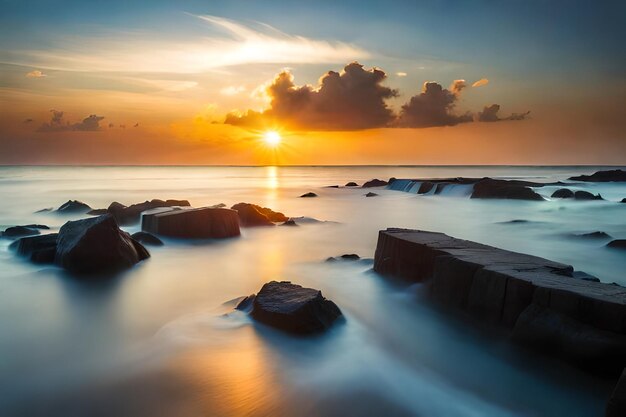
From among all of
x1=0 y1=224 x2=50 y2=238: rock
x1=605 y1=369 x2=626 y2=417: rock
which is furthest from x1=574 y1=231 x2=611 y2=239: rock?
x1=0 y1=224 x2=50 y2=238: rock

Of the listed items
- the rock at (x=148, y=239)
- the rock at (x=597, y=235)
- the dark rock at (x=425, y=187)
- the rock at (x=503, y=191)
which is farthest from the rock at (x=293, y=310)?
the dark rock at (x=425, y=187)

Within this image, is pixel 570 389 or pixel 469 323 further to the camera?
pixel 469 323

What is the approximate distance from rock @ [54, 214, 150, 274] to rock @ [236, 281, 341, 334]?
10.9ft

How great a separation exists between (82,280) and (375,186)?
34487 mm

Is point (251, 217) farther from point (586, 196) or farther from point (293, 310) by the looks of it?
point (586, 196)

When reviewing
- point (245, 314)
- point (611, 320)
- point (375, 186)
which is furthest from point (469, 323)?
point (375, 186)

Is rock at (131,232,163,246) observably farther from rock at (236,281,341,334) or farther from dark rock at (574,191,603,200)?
dark rock at (574,191,603,200)

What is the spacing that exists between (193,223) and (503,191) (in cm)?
1952

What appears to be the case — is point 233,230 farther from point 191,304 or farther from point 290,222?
point 191,304

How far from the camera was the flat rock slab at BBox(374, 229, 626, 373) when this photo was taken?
136 inches

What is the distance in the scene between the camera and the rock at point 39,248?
7.81 m

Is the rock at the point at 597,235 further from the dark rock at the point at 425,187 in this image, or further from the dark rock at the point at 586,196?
the dark rock at the point at 425,187

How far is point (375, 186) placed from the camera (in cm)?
3997

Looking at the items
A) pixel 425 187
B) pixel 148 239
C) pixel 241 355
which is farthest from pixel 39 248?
pixel 425 187
